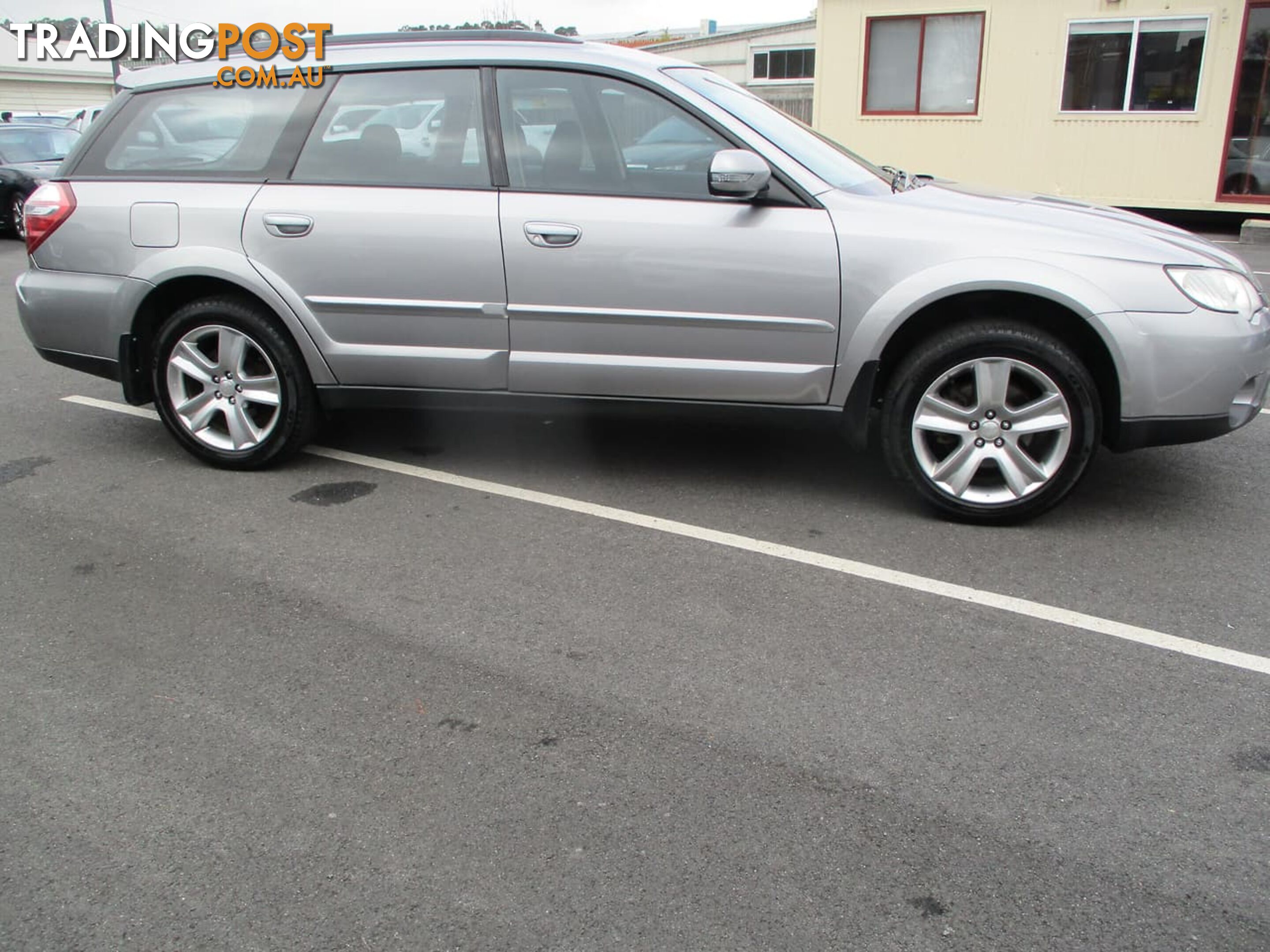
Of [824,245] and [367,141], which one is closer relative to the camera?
[824,245]

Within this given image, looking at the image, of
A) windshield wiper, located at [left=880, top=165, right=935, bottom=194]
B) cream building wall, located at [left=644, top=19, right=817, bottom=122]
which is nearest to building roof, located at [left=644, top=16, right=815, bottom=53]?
cream building wall, located at [left=644, top=19, right=817, bottom=122]

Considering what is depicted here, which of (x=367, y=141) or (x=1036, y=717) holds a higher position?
(x=367, y=141)

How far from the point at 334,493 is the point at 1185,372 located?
3462mm

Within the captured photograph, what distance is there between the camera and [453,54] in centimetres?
471

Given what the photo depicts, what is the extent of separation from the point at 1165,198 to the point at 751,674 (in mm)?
14137

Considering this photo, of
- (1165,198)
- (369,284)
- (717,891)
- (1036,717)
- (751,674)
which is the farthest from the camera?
(1165,198)

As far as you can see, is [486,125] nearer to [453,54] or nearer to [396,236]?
[453,54]

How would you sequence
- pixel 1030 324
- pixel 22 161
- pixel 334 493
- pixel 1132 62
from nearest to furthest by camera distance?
pixel 1030 324 → pixel 334 493 → pixel 1132 62 → pixel 22 161

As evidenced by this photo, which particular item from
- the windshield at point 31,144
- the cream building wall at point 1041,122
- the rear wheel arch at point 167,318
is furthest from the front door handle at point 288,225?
the windshield at point 31,144

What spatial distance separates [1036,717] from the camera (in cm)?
303

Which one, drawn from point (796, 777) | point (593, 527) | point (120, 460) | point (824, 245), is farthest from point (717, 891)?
point (120, 460)

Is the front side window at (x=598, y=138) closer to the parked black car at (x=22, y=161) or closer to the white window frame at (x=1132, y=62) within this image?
the parked black car at (x=22, y=161)

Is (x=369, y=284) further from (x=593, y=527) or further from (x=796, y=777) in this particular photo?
(x=796, y=777)

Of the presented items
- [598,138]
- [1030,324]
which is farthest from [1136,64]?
[598,138]
